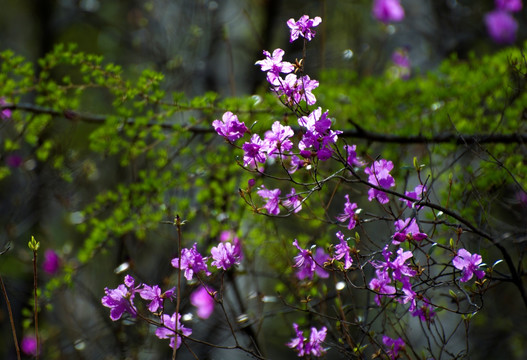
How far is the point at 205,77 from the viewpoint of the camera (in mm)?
6391

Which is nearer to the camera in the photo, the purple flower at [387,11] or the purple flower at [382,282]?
the purple flower at [382,282]

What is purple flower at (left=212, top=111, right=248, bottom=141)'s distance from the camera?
5.57ft

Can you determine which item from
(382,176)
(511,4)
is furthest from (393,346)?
(511,4)

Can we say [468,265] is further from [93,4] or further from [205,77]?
[93,4]

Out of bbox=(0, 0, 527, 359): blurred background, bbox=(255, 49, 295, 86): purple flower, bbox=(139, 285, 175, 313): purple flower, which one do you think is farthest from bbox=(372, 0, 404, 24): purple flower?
bbox=(139, 285, 175, 313): purple flower

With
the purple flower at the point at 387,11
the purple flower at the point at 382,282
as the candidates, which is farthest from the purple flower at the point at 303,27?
the purple flower at the point at 387,11

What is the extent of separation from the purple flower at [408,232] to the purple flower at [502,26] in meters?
4.87

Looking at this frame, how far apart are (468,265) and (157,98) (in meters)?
1.64

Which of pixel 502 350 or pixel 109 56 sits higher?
pixel 109 56

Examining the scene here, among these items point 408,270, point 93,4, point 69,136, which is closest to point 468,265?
point 408,270

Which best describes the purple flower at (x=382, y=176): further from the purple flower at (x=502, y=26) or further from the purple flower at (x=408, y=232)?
the purple flower at (x=502, y=26)

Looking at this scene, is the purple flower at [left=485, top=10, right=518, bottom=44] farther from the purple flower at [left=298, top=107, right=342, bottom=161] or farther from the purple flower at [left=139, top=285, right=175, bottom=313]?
the purple flower at [left=139, top=285, right=175, bottom=313]

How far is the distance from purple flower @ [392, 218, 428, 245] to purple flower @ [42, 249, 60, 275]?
3.50 metres

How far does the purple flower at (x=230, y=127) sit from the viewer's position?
1.70m
